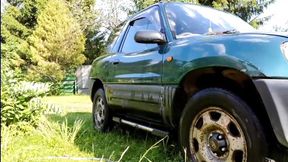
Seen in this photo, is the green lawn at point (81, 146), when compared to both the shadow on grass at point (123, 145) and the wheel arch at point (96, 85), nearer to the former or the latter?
the shadow on grass at point (123, 145)

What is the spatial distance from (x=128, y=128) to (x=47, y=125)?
1.12 metres

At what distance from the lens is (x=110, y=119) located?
5.18 m

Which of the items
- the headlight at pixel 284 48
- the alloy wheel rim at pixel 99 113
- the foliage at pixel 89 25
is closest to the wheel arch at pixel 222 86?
the headlight at pixel 284 48

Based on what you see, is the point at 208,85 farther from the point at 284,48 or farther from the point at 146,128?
the point at 146,128

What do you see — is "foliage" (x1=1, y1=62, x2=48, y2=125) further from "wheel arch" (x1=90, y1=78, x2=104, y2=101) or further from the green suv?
the green suv

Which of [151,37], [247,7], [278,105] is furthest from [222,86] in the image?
→ [247,7]

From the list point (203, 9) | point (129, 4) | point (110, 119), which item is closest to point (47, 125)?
point (110, 119)

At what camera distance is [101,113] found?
214 inches

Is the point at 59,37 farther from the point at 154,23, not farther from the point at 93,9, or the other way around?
the point at 154,23

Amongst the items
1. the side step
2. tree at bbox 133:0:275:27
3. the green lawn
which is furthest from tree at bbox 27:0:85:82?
the side step

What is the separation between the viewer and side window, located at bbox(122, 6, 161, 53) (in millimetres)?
4141

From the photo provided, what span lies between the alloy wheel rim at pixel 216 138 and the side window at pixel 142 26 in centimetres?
115

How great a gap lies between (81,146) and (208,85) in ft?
5.97

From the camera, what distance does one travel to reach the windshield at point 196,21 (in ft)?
12.4
